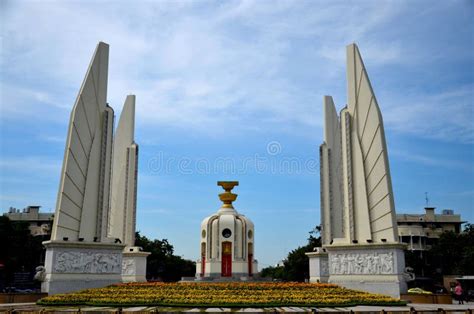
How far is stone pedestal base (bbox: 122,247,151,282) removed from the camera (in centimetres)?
2552

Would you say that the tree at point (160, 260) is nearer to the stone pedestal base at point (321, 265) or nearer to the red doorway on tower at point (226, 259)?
the red doorway on tower at point (226, 259)

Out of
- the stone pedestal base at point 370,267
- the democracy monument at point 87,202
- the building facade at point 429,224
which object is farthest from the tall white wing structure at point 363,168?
the building facade at point 429,224

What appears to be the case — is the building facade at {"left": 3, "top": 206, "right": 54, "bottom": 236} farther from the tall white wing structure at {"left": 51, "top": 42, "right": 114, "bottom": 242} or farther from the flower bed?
the flower bed

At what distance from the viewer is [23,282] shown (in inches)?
1185

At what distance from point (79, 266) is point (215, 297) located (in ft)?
21.6

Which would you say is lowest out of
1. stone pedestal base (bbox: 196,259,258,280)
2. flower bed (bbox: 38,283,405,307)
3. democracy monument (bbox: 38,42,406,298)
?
flower bed (bbox: 38,283,405,307)

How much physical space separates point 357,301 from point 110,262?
10.5m

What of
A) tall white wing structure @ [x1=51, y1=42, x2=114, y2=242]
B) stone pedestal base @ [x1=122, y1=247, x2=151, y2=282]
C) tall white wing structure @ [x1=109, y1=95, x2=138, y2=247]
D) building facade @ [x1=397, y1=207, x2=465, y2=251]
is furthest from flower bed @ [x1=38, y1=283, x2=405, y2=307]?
building facade @ [x1=397, y1=207, x2=465, y2=251]

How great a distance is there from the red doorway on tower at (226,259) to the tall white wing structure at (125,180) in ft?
25.4

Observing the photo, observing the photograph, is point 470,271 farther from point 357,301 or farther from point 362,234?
point 357,301

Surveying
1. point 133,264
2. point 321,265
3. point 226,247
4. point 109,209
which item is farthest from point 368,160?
point 226,247

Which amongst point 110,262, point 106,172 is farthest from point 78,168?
point 110,262

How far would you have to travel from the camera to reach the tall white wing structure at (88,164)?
18984 millimetres

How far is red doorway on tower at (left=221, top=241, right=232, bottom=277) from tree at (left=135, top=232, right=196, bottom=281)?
13.0 m
